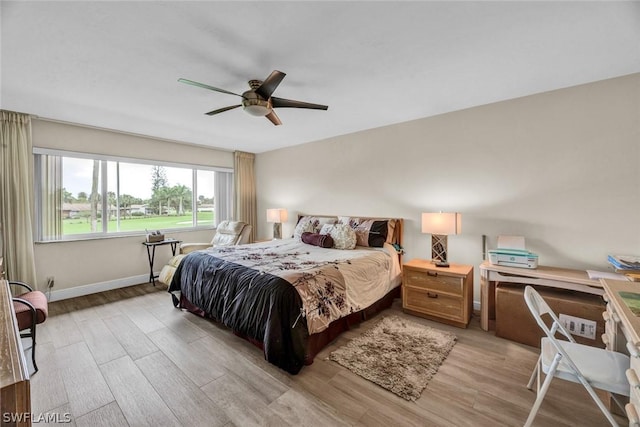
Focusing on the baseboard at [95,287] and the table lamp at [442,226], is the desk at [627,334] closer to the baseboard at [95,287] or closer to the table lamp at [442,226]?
the table lamp at [442,226]

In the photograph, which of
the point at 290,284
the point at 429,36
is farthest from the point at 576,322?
the point at 429,36

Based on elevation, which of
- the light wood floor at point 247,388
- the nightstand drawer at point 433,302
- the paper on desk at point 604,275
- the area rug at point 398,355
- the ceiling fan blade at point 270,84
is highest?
the ceiling fan blade at point 270,84

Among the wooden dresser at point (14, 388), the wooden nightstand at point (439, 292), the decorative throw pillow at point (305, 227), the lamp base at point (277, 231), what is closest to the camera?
the wooden dresser at point (14, 388)

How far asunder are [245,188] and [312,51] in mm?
4044

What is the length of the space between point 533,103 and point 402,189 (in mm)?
1625

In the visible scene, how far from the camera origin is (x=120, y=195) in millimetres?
4184

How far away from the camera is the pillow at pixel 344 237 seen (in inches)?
136

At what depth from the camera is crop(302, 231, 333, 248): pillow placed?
3508 mm

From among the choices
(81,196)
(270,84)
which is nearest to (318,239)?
(270,84)

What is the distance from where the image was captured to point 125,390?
1.83 meters

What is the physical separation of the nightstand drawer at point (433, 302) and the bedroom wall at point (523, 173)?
0.59 meters

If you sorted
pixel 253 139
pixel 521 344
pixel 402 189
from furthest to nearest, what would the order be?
pixel 253 139 → pixel 402 189 → pixel 521 344

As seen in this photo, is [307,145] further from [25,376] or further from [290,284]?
[25,376]

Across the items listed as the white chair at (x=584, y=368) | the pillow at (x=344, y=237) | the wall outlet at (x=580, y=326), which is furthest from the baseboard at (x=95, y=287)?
the wall outlet at (x=580, y=326)
